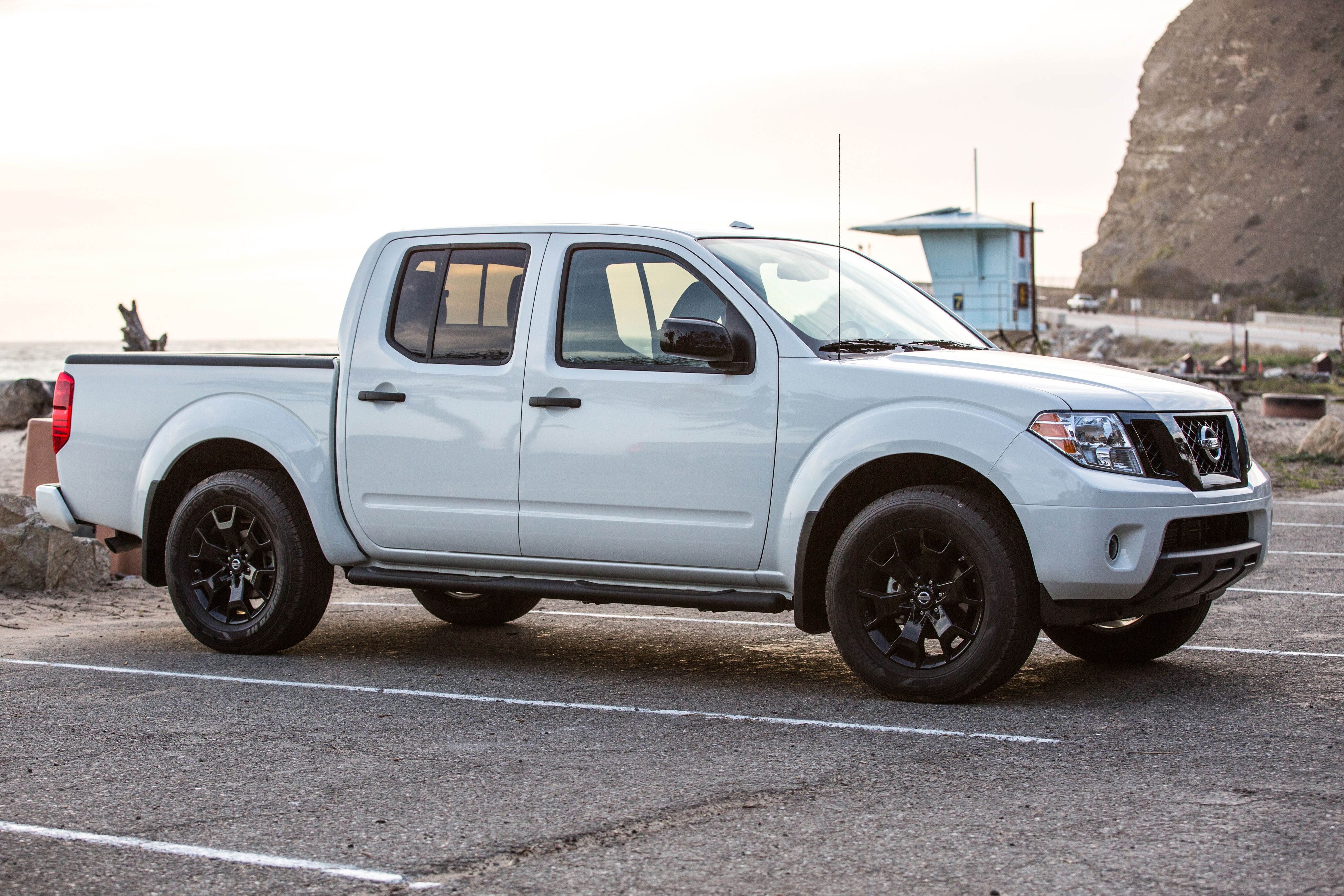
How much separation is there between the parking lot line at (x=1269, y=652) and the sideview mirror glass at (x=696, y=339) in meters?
3.01

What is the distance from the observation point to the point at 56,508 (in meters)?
8.02

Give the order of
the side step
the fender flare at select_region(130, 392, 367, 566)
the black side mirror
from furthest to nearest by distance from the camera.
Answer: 1. the fender flare at select_region(130, 392, 367, 566)
2. the side step
3. the black side mirror

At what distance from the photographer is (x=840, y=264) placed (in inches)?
273

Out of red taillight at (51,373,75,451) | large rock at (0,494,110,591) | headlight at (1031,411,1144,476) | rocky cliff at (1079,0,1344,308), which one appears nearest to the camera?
headlight at (1031,411,1144,476)

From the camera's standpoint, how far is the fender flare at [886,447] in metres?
5.78

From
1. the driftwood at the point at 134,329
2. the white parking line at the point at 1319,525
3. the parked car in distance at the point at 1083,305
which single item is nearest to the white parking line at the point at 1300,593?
the white parking line at the point at 1319,525

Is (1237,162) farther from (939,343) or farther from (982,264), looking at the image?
(939,343)

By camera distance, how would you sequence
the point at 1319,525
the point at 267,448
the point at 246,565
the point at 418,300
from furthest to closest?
the point at 1319,525
the point at 246,565
the point at 267,448
the point at 418,300

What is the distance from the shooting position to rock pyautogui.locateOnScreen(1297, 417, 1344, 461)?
19234 mm

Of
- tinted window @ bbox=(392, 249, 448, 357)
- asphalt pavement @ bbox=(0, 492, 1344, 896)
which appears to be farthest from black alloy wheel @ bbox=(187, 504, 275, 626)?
tinted window @ bbox=(392, 249, 448, 357)

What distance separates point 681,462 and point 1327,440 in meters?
15.7

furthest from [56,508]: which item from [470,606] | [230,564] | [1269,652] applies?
[1269,652]

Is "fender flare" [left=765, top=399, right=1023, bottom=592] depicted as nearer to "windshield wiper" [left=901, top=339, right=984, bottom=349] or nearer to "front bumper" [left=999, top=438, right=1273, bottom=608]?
"front bumper" [left=999, top=438, right=1273, bottom=608]

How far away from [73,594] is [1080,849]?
8104 mm
